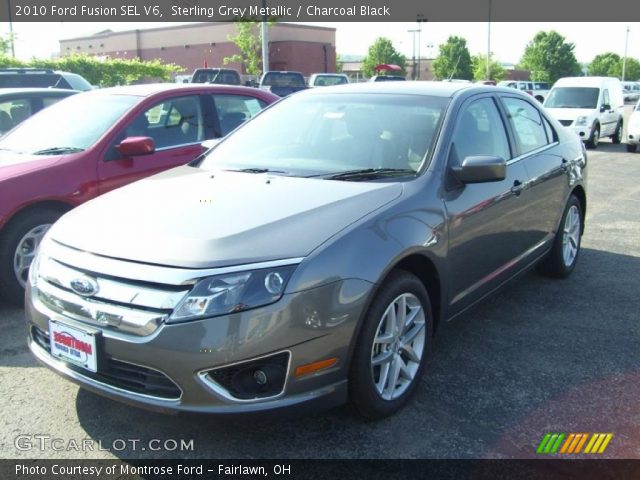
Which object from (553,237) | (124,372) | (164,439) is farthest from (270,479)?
(553,237)

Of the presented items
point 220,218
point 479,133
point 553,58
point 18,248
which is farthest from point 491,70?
point 220,218

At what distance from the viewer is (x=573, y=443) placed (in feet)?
9.61

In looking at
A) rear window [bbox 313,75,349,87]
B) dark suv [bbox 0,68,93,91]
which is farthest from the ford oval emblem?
rear window [bbox 313,75,349,87]

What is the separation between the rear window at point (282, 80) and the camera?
22314 mm

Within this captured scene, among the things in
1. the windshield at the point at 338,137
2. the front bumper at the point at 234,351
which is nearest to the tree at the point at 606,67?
the windshield at the point at 338,137

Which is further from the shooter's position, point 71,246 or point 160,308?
point 71,246

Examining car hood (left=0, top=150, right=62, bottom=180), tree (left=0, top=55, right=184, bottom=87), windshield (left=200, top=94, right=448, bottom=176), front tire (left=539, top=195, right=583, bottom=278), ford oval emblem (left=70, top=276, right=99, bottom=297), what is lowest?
front tire (left=539, top=195, right=583, bottom=278)

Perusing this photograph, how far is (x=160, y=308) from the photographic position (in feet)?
8.33

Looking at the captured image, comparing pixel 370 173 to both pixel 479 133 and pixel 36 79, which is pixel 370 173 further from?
pixel 36 79

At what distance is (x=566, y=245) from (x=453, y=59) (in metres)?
62.5

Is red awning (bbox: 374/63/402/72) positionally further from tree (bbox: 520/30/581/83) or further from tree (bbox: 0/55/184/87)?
tree (bbox: 520/30/581/83)

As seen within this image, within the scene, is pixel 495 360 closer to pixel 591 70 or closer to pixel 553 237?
pixel 553 237

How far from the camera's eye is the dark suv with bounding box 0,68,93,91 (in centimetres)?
1298

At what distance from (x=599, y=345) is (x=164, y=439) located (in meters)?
2.74
